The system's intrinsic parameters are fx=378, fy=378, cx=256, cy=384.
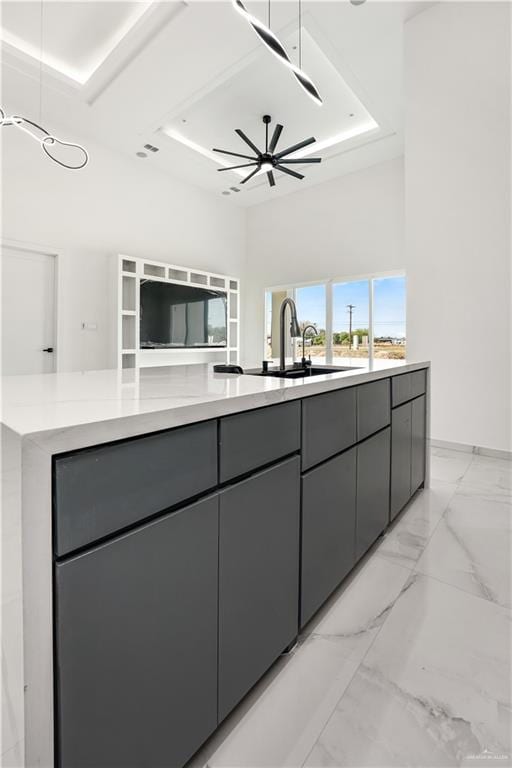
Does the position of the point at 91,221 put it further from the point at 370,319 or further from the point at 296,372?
the point at 296,372

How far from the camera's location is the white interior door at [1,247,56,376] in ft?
14.1

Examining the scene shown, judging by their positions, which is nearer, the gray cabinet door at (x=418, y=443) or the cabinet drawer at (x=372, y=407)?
the cabinet drawer at (x=372, y=407)

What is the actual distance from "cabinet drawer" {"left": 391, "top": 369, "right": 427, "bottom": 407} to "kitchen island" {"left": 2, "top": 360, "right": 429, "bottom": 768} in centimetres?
85

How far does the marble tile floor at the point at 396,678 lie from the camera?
91cm

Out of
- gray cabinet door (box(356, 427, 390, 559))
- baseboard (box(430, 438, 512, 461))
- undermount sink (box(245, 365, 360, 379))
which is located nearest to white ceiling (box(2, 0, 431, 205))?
undermount sink (box(245, 365, 360, 379))

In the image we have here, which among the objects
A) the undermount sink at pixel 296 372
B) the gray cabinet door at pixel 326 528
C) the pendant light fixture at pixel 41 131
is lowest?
the gray cabinet door at pixel 326 528

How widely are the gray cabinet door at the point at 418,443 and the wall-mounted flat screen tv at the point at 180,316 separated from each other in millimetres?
3908

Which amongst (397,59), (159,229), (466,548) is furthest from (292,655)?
(159,229)

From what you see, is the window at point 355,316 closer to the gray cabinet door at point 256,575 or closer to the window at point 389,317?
the window at point 389,317

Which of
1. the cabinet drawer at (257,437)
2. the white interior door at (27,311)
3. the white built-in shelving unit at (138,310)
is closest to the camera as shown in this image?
the cabinet drawer at (257,437)

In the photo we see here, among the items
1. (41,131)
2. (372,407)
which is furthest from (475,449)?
(41,131)

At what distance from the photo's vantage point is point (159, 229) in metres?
5.81

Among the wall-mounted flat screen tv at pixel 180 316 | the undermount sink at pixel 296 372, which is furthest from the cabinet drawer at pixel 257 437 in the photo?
the wall-mounted flat screen tv at pixel 180 316

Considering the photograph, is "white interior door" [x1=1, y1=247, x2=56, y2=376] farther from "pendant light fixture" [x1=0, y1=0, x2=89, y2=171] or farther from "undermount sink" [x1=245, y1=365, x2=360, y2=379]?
"undermount sink" [x1=245, y1=365, x2=360, y2=379]
